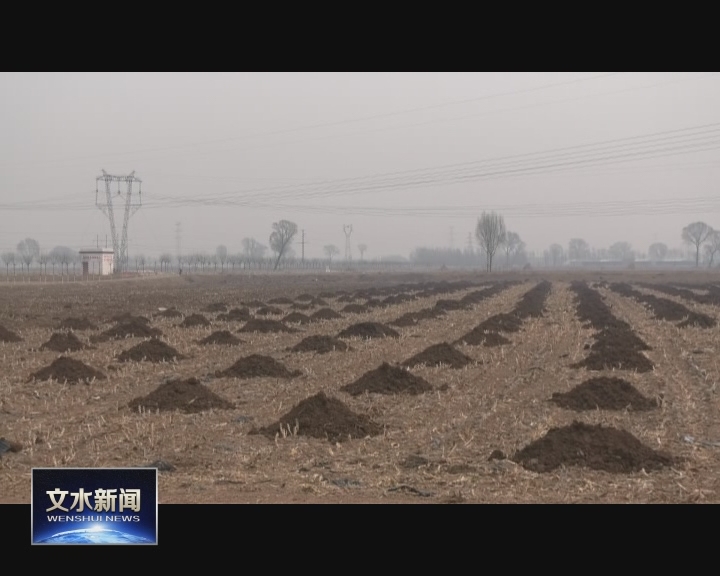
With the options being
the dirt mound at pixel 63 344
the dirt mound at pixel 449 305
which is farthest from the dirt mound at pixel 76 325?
the dirt mound at pixel 449 305

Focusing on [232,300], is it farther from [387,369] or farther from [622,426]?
[622,426]

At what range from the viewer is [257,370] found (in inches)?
621

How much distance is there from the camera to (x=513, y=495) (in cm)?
793

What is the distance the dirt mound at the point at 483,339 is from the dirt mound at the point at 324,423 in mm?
9859

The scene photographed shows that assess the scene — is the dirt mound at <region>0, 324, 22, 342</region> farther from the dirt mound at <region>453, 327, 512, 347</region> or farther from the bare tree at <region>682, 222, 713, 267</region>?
the bare tree at <region>682, 222, 713, 267</region>

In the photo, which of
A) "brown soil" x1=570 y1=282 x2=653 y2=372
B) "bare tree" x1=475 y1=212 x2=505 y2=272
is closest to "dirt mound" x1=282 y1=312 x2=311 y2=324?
"brown soil" x1=570 y1=282 x2=653 y2=372

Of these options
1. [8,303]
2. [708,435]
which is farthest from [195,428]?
[8,303]

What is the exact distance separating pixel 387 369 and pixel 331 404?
10.0 feet

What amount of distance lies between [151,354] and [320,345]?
416 cm

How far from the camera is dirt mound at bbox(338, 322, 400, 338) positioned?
2284cm

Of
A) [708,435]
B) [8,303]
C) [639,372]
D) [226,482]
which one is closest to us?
[226,482]
